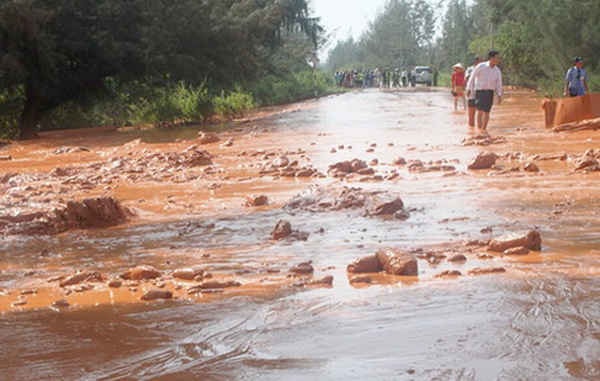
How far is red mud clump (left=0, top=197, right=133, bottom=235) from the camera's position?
25.8ft

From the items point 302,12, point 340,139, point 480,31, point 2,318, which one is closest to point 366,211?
point 2,318

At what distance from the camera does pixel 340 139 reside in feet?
54.3

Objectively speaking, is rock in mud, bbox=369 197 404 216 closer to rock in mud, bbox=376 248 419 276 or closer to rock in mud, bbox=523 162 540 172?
rock in mud, bbox=376 248 419 276

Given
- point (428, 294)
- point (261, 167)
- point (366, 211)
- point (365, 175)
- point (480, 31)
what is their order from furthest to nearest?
point (480, 31) → point (261, 167) → point (365, 175) → point (366, 211) → point (428, 294)

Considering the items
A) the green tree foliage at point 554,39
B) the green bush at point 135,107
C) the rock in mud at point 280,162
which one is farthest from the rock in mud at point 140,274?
the green tree foliage at point 554,39

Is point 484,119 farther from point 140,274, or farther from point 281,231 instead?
point 140,274

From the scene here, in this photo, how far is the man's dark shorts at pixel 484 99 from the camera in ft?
50.3

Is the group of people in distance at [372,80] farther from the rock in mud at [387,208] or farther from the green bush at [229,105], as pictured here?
the rock in mud at [387,208]

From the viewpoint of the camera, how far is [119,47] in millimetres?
26562

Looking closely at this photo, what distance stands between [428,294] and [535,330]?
0.88m

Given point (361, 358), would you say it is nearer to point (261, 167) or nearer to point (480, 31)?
point (261, 167)

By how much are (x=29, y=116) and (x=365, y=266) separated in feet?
75.1

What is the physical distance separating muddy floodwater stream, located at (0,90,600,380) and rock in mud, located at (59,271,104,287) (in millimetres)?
103

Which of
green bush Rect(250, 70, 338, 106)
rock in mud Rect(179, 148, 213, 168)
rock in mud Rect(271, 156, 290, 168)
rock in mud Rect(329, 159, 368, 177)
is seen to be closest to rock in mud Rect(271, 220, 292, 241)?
rock in mud Rect(329, 159, 368, 177)
